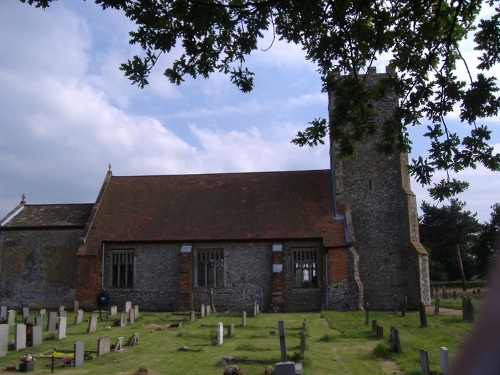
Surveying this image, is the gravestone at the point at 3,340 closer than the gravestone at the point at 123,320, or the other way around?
the gravestone at the point at 3,340

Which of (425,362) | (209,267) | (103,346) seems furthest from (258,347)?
(209,267)

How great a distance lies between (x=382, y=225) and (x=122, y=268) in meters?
13.4

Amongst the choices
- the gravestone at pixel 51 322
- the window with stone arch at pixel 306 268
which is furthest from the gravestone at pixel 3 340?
the window with stone arch at pixel 306 268

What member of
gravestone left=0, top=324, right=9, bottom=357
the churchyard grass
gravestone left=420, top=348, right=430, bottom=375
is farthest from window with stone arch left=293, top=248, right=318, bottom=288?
gravestone left=420, top=348, right=430, bottom=375

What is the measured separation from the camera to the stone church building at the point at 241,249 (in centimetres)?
2459

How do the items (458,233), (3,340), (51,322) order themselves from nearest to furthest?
(3,340) → (51,322) → (458,233)

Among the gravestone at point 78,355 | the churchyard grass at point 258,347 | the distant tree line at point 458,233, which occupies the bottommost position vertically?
the churchyard grass at point 258,347

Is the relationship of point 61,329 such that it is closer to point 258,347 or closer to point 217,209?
point 258,347

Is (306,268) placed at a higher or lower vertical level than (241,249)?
lower

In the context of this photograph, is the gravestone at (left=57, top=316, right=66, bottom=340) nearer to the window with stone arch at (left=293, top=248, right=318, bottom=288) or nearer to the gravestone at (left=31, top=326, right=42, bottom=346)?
the gravestone at (left=31, top=326, right=42, bottom=346)

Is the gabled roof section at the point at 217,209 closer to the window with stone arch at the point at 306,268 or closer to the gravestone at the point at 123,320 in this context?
the window with stone arch at the point at 306,268

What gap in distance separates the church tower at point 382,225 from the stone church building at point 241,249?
0.05m

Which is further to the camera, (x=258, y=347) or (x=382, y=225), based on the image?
(x=382, y=225)

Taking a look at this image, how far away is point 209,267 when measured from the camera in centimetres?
2541
